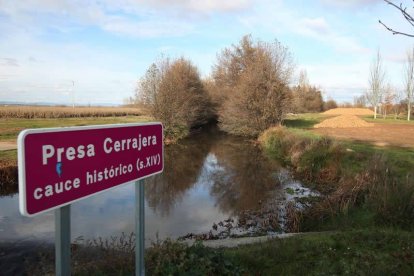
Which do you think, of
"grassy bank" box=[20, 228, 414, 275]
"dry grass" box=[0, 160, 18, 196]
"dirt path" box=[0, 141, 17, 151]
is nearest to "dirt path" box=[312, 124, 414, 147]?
"grassy bank" box=[20, 228, 414, 275]

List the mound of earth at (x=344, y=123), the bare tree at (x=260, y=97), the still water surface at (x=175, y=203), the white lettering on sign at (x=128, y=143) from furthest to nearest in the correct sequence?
the mound of earth at (x=344, y=123) < the bare tree at (x=260, y=97) < the still water surface at (x=175, y=203) < the white lettering on sign at (x=128, y=143)

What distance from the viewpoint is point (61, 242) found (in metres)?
2.14

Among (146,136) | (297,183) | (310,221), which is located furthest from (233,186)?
(146,136)

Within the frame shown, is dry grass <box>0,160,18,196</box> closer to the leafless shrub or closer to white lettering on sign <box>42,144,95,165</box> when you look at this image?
white lettering on sign <box>42,144,95,165</box>

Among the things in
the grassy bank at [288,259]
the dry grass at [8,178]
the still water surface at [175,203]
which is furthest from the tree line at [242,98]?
the grassy bank at [288,259]

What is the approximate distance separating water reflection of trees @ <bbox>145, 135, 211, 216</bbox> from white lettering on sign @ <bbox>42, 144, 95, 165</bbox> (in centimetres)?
960

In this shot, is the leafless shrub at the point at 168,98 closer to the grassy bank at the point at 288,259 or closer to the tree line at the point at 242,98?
the tree line at the point at 242,98

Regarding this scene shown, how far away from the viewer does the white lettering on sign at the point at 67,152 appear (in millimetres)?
1968

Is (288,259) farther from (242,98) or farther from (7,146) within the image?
(242,98)

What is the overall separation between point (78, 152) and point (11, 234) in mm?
8468

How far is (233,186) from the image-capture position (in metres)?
15.9

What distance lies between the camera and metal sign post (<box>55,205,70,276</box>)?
213 centimetres

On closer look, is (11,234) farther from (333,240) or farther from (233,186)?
(233,186)

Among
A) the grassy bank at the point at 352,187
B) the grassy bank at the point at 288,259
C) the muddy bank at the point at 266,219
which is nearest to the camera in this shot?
the grassy bank at the point at 288,259
